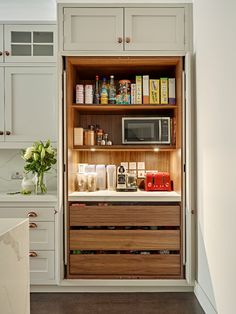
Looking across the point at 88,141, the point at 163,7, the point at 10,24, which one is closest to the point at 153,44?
the point at 163,7

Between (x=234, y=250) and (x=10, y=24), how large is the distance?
9.36 ft

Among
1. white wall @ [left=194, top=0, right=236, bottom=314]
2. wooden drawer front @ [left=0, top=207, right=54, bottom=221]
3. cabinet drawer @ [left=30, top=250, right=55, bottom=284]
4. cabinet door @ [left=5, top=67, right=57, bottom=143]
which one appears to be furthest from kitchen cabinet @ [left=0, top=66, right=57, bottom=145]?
white wall @ [left=194, top=0, right=236, bottom=314]

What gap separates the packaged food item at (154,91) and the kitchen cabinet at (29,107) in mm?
931

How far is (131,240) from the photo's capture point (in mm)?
3102

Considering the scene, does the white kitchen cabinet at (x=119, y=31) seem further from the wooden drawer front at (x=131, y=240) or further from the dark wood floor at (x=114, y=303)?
the dark wood floor at (x=114, y=303)

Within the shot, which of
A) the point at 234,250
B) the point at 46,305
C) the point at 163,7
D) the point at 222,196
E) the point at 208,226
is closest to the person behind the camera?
the point at 234,250

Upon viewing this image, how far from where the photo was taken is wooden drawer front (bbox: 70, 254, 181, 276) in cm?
310

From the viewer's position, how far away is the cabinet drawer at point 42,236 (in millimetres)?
3141

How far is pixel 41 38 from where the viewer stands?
348cm

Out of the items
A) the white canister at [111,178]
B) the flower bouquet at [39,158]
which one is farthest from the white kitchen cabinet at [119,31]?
the white canister at [111,178]

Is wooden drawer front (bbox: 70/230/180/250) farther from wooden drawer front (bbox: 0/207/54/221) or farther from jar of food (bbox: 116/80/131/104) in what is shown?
jar of food (bbox: 116/80/131/104)

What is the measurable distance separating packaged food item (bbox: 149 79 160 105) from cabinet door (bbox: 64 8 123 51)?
45 centimetres

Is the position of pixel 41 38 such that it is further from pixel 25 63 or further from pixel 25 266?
pixel 25 266

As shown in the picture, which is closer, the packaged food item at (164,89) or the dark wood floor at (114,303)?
the dark wood floor at (114,303)
